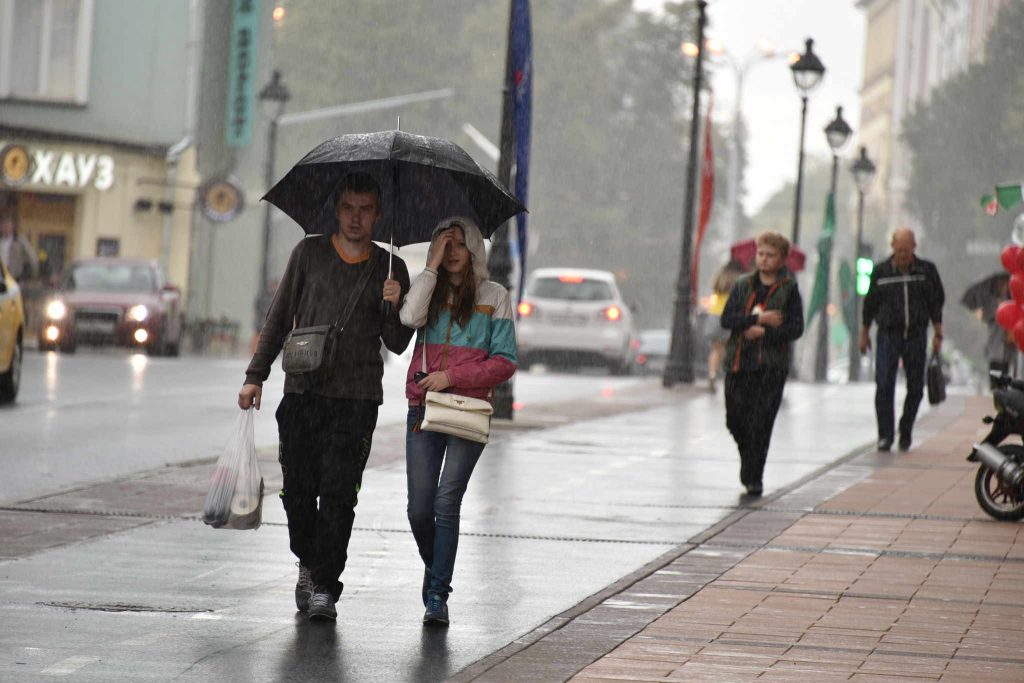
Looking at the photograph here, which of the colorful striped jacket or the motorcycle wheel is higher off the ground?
the colorful striped jacket

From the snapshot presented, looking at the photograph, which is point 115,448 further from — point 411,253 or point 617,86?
point 411,253

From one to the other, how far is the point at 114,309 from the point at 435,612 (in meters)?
24.5

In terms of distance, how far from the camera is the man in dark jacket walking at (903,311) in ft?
52.1

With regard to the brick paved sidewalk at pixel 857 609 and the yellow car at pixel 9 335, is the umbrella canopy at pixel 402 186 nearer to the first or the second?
the brick paved sidewalk at pixel 857 609

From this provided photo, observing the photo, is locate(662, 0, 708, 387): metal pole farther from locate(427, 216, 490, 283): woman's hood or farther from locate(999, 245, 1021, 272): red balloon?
locate(427, 216, 490, 283): woman's hood

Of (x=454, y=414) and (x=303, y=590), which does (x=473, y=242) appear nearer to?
(x=454, y=414)

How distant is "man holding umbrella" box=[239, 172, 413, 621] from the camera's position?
25.1ft

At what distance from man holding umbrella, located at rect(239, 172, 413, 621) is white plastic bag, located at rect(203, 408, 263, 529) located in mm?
161

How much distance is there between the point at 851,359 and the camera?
163ft

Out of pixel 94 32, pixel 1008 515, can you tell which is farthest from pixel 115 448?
pixel 94 32

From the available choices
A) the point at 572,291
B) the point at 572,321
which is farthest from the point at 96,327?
the point at 572,291

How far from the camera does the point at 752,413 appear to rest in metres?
12.6

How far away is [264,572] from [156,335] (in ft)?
77.0

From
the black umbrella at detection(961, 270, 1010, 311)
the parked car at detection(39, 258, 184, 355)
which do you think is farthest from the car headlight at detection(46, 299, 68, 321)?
the black umbrella at detection(961, 270, 1010, 311)
